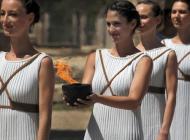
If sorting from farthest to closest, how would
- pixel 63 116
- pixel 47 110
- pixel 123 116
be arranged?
1. pixel 63 116
2. pixel 123 116
3. pixel 47 110

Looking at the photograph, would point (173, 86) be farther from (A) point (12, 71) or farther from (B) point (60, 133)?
(B) point (60, 133)

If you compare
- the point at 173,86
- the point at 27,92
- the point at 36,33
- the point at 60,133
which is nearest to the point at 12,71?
the point at 27,92

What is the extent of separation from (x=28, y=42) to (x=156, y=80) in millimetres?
1887

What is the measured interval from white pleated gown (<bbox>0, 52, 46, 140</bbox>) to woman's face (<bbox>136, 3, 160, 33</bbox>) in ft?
6.52

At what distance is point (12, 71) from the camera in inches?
200

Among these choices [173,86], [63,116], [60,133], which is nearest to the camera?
[173,86]

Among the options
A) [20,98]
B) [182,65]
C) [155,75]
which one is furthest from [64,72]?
[182,65]

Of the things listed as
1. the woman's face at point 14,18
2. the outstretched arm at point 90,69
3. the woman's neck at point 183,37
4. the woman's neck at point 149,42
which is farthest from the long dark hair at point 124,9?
the woman's neck at point 183,37

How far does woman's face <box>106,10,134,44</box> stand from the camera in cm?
550

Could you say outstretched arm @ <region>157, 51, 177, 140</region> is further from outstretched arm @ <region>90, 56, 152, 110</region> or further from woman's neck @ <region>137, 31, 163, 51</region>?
outstretched arm @ <region>90, 56, 152, 110</region>

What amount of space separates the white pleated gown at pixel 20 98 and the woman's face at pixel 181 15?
267 centimetres

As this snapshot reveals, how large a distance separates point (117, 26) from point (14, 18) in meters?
0.81

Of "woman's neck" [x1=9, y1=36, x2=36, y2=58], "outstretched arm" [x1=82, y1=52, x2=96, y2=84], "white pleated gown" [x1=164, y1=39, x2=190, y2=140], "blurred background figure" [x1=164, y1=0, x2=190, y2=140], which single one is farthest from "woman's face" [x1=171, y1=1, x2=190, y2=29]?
"woman's neck" [x1=9, y1=36, x2=36, y2=58]

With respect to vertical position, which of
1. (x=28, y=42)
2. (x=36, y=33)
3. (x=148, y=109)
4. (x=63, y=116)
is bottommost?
(x=36, y=33)
